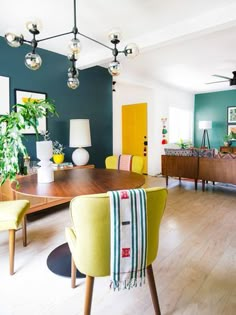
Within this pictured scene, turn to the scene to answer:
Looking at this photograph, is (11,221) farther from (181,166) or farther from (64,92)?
(181,166)

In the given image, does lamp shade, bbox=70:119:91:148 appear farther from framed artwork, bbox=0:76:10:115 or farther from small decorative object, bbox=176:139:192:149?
small decorative object, bbox=176:139:192:149

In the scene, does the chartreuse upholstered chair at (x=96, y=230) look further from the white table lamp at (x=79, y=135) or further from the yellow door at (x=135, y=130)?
the yellow door at (x=135, y=130)

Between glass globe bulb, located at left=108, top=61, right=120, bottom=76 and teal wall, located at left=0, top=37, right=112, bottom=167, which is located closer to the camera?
glass globe bulb, located at left=108, top=61, right=120, bottom=76

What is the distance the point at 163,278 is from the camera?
6.25 ft

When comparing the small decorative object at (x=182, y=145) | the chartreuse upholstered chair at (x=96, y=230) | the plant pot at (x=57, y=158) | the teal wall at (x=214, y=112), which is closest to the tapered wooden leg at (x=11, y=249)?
the chartreuse upholstered chair at (x=96, y=230)

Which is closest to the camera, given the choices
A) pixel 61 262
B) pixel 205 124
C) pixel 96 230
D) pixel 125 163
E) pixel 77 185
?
pixel 96 230

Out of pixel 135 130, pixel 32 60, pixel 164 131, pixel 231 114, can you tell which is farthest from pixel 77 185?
pixel 231 114

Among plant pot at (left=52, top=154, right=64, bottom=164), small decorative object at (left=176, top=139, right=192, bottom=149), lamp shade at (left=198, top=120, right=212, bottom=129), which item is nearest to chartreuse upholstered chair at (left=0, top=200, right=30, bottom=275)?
plant pot at (left=52, top=154, right=64, bottom=164)

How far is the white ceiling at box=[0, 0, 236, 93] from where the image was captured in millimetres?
2418

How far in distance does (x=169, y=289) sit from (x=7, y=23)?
333 cm

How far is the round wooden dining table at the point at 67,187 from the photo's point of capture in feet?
5.52

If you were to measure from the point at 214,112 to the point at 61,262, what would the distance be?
700cm

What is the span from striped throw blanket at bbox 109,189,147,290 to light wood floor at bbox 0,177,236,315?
0.46m

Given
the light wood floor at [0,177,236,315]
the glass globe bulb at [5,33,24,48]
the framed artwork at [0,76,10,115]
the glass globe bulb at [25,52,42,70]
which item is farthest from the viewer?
the framed artwork at [0,76,10,115]
